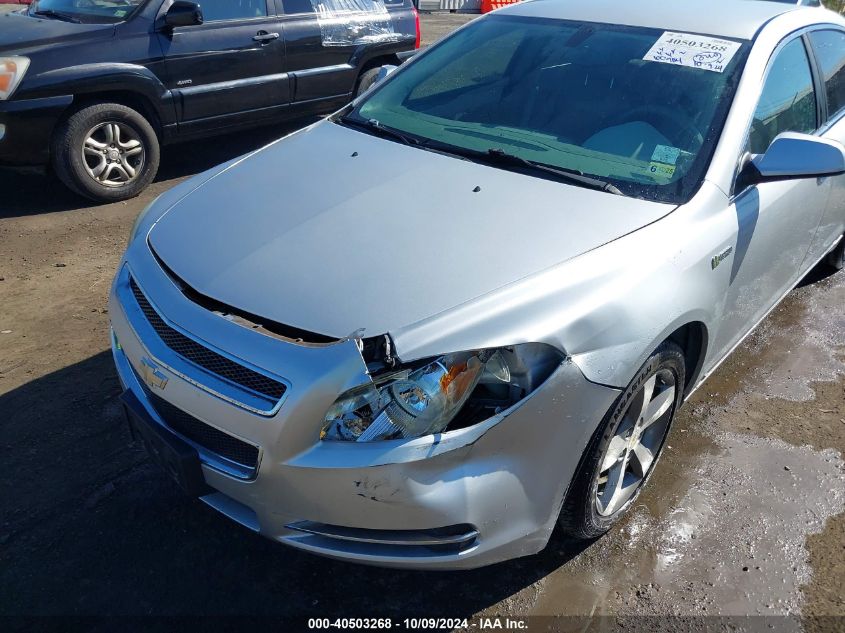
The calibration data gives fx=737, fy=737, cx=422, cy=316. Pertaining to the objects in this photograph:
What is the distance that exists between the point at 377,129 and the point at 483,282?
1.33 m

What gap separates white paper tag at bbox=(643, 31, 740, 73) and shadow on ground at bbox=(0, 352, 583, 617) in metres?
1.94

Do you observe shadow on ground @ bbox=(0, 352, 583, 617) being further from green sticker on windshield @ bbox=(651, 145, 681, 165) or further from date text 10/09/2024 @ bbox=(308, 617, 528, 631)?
green sticker on windshield @ bbox=(651, 145, 681, 165)

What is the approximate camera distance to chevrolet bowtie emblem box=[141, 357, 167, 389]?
85.0 inches

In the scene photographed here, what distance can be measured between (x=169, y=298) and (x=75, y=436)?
3.79ft

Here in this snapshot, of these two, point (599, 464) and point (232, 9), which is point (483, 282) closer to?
point (599, 464)

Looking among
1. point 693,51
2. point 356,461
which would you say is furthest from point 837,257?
point 356,461

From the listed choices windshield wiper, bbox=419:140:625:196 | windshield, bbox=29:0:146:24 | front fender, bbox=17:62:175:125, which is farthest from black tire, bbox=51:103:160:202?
windshield wiper, bbox=419:140:625:196

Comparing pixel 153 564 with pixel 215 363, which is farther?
pixel 153 564

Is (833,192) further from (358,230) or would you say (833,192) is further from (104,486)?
(104,486)

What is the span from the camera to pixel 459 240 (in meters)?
2.36

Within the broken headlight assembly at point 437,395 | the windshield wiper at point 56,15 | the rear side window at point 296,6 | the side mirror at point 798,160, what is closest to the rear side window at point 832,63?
the side mirror at point 798,160

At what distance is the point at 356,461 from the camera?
1907 millimetres

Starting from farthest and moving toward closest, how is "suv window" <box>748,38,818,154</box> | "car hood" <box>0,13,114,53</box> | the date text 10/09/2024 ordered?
"car hood" <box>0,13,114,53</box> → "suv window" <box>748,38,818,154</box> → the date text 10/09/2024

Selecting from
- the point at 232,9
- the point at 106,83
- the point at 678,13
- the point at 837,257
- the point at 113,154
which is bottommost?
the point at 837,257
